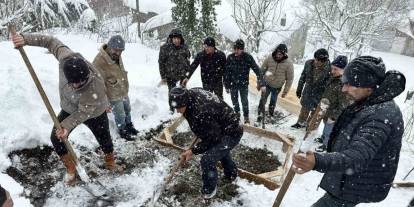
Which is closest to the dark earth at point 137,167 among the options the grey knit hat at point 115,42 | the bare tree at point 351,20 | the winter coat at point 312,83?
the winter coat at point 312,83

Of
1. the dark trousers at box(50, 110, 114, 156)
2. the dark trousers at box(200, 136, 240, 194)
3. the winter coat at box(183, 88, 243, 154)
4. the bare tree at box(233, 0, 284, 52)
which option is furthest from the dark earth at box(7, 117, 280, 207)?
the bare tree at box(233, 0, 284, 52)

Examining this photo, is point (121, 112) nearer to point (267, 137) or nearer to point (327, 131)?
point (267, 137)

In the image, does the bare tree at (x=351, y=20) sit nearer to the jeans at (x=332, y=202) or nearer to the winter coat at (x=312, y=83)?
the winter coat at (x=312, y=83)

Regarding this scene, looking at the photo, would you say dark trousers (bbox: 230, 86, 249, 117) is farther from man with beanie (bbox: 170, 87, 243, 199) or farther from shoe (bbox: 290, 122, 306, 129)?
man with beanie (bbox: 170, 87, 243, 199)

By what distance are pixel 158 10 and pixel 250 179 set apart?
95.2 ft

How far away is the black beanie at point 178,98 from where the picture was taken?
3500 mm

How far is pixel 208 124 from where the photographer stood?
147 inches

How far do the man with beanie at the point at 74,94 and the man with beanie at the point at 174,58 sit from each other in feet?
7.08

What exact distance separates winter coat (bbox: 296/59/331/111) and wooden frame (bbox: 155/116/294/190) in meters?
0.83

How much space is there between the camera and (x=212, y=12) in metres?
16.0

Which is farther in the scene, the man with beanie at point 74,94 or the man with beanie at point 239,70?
the man with beanie at point 239,70

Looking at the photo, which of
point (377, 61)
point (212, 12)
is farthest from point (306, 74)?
point (212, 12)

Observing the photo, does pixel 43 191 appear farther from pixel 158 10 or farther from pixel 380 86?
pixel 158 10

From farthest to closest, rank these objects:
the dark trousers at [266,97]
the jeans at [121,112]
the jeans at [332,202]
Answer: the dark trousers at [266,97] → the jeans at [121,112] → the jeans at [332,202]
